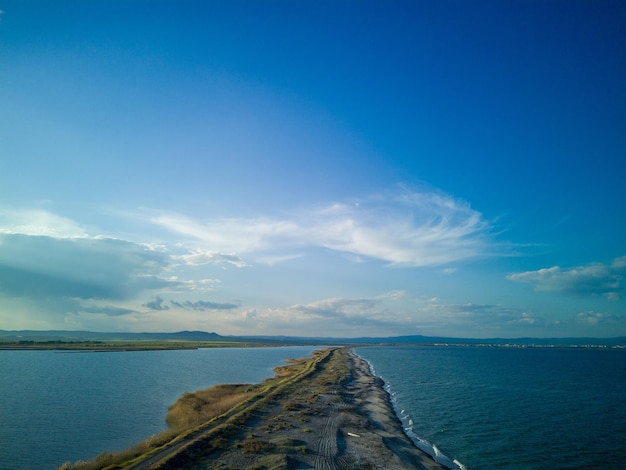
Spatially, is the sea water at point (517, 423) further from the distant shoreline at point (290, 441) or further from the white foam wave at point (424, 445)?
the distant shoreline at point (290, 441)

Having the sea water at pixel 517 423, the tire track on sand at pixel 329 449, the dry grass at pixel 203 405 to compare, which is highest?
the tire track on sand at pixel 329 449

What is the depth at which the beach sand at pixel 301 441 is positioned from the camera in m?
28.8

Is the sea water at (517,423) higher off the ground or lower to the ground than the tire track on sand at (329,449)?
lower

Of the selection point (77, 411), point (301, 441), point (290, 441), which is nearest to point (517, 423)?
point (301, 441)

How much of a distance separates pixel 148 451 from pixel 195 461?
17.0ft

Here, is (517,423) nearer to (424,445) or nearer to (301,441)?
(424,445)

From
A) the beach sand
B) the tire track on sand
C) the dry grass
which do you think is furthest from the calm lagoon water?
the tire track on sand

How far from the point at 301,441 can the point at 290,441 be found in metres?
1.29

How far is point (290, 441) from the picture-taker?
3384cm

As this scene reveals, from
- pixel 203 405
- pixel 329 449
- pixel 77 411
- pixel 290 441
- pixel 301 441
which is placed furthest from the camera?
pixel 203 405

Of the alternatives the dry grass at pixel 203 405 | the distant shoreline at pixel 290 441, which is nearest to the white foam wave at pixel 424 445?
the distant shoreline at pixel 290 441

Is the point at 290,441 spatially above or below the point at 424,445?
above

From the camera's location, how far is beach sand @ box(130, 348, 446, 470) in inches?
1133

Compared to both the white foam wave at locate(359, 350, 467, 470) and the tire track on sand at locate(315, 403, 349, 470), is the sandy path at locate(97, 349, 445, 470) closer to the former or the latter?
the tire track on sand at locate(315, 403, 349, 470)
